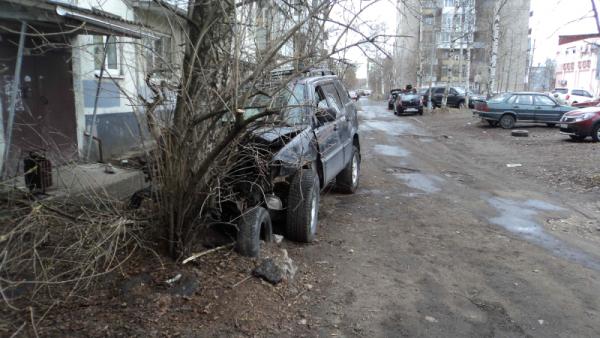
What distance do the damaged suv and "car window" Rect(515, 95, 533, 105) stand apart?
15.4 metres

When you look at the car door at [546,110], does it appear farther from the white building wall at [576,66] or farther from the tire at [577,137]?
the white building wall at [576,66]

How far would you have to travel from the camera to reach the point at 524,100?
20.3 m

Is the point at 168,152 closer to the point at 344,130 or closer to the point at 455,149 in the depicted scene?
the point at 344,130

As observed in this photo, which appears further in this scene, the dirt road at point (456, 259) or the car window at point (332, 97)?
the car window at point (332, 97)

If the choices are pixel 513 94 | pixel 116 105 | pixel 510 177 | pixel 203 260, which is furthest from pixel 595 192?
pixel 513 94

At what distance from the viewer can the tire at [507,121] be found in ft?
67.3

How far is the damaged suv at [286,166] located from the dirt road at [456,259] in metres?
0.52

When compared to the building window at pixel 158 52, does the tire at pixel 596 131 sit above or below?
below

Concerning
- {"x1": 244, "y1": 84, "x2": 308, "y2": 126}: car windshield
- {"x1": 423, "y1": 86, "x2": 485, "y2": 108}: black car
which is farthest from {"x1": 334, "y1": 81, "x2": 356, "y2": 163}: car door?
{"x1": 423, "y1": 86, "x2": 485, "y2": 108}: black car

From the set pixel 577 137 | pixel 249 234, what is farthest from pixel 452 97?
pixel 249 234

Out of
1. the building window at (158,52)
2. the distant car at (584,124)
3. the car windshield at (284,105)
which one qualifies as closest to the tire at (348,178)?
the car windshield at (284,105)

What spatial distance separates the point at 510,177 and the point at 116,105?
9.21 meters

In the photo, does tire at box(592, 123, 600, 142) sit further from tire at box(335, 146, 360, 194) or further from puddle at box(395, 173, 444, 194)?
tire at box(335, 146, 360, 194)

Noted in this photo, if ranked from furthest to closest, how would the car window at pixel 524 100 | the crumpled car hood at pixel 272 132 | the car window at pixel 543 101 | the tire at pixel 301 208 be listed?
1. the car window at pixel 524 100
2. the car window at pixel 543 101
3. the tire at pixel 301 208
4. the crumpled car hood at pixel 272 132
